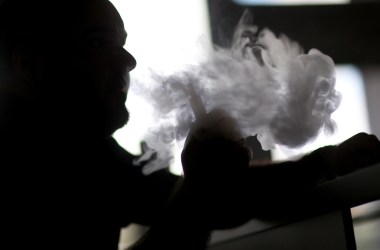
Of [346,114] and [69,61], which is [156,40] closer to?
[69,61]

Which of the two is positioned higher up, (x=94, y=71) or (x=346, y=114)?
(x=94, y=71)

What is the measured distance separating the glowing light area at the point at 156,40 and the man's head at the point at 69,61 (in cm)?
1

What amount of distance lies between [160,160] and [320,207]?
24 centimetres

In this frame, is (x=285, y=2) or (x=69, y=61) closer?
(x=285, y=2)

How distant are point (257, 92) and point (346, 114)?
0.36 feet

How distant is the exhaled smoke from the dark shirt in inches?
1.7

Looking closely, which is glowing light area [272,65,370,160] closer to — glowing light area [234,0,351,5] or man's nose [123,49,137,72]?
glowing light area [234,0,351,5]

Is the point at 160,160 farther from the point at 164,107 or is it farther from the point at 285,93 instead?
the point at 285,93

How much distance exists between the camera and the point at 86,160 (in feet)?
2.49

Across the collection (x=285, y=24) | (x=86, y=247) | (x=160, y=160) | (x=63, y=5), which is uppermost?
(x=63, y=5)

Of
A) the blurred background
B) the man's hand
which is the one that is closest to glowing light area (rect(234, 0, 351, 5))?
the blurred background

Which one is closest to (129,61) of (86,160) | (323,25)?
(86,160)

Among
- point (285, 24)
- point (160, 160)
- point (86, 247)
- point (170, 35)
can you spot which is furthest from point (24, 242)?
point (285, 24)

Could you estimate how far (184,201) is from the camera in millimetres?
700
